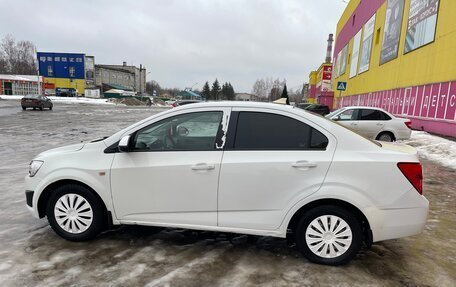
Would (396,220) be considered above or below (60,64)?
below

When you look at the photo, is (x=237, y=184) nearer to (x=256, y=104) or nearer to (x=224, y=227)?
(x=224, y=227)

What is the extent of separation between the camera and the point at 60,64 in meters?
72.6

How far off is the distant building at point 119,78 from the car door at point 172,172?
105171 millimetres

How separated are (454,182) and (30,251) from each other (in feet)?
26.6

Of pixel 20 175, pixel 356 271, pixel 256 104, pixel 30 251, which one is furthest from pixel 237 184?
pixel 20 175

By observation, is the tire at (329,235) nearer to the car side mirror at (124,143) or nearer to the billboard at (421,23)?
the car side mirror at (124,143)

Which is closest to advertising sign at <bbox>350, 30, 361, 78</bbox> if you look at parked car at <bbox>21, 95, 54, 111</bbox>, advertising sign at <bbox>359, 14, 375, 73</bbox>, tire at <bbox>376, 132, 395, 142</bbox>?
advertising sign at <bbox>359, 14, 375, 73</bbox>

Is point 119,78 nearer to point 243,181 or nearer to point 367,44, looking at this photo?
point 367,44

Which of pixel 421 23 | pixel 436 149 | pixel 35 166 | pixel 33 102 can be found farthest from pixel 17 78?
pixel 35 166

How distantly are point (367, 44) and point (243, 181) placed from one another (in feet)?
105

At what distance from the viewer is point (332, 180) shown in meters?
3.46

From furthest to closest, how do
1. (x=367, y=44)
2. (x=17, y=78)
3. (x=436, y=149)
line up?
1. (x=17, y=78)
2. (x=367, y=44)
3. (x=436, y=149)

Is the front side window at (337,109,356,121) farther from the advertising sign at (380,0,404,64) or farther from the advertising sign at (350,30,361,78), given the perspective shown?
the advertising sign at (350,30,361,78)

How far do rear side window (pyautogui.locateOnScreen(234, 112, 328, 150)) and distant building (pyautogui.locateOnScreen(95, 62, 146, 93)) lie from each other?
106 meters
